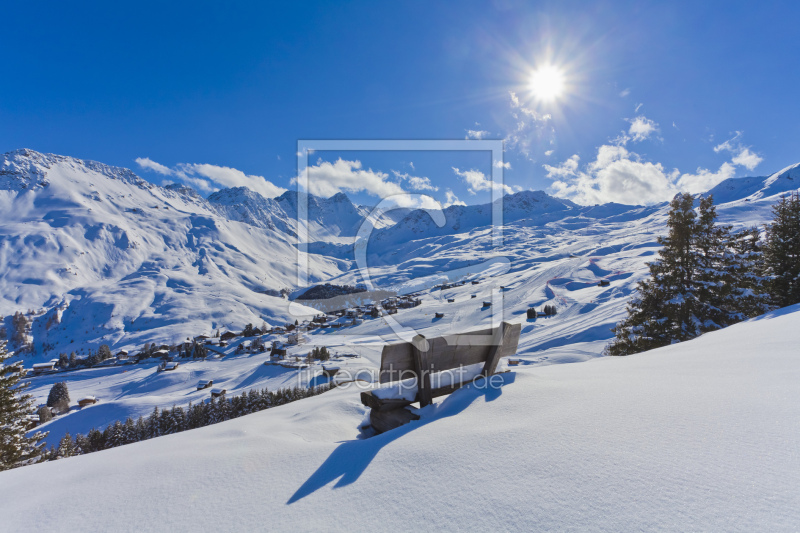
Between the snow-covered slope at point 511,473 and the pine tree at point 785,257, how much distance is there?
1386 cm

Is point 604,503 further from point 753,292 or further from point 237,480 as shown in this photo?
point 753,292

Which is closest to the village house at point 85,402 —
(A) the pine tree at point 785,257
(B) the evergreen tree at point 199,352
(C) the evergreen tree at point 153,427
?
(B) the evergreen tree at point 199,352

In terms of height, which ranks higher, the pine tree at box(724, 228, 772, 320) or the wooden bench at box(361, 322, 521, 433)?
the pine tree at box(724, 228, 772, 320)

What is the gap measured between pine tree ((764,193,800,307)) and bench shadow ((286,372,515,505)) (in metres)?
15.5

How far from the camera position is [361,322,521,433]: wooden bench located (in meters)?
4.24

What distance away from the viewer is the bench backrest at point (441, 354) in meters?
4.32

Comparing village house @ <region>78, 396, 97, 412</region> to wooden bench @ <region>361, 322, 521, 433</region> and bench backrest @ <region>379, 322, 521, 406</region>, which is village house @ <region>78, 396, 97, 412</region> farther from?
bench backrest @ <region>379, 322, 521, 406</region>

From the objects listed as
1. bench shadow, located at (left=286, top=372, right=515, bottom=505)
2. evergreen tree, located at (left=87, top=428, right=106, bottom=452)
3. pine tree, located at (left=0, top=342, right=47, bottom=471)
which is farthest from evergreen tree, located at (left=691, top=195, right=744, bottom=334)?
evergreen tree, located at (left=87, top=428, right=106, bottom=452)

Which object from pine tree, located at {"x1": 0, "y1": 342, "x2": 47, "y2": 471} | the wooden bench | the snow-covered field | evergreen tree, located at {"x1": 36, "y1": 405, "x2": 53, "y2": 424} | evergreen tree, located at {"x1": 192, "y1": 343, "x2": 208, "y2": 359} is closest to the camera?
the wooden bench

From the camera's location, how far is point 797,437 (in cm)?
190

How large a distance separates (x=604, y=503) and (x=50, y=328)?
20426 centimetres

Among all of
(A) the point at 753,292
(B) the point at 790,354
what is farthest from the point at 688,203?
(B) the point at 790,354

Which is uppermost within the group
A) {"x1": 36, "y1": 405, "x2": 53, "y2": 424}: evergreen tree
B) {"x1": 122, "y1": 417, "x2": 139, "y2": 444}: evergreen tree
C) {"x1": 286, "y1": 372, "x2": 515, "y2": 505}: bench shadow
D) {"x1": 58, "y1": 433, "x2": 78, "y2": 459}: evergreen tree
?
{"x1": 286, "y1": 372, "x2": 515, "y2": 505}: bench shadow

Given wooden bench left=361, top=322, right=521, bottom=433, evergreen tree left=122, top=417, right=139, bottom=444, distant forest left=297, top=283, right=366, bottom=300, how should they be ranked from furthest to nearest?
distant forest left=297, top=283, right=366, bottom=300 → evergreen tree left=122, top=417, right=139, bottom=444 → wooden bench left=361, top=322, right=521, bottom=433
